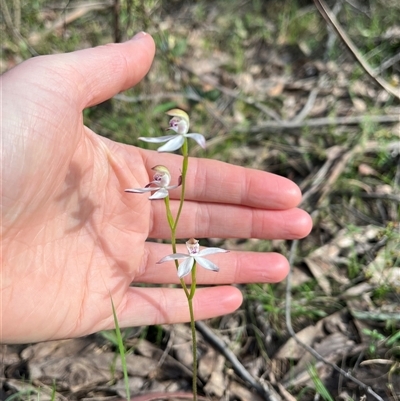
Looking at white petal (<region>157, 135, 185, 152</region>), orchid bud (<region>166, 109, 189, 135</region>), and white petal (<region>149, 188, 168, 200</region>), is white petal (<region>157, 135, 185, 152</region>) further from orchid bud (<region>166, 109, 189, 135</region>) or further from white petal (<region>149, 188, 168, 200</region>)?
white petal (<region>149, 188, 168, 200</region>)

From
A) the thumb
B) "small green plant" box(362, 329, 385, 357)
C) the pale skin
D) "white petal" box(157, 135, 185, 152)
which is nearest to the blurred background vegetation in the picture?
"small green plant" box(362, 329, 385, 357)

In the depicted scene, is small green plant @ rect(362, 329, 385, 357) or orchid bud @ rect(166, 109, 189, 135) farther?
small green plant @ rect(362, 329, 385, 357)

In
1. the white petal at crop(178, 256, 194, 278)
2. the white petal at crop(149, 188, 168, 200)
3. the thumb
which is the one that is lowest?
the white petal at crop(178, 256, 194, 278)

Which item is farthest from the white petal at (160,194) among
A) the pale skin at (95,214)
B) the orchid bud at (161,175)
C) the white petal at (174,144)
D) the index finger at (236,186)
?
the index finger at (236,186)

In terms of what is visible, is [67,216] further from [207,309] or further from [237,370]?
[237,370]

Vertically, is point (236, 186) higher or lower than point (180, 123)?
lower

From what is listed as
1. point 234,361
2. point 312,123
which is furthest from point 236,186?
point 312,123

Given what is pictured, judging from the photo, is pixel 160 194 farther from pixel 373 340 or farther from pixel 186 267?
pixel 373 340
